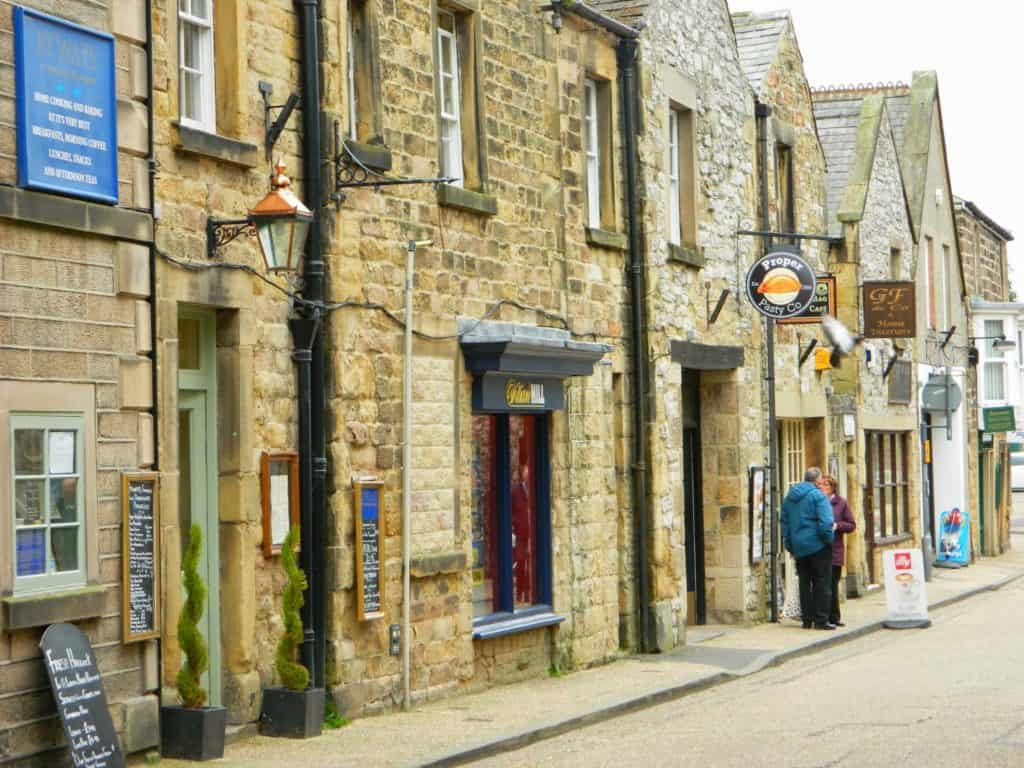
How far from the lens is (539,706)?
14453 millimetres

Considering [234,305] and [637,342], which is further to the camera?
[637,342]

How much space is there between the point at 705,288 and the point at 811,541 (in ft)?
10.1

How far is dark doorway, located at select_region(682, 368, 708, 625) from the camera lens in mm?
22172

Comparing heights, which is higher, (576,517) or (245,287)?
(245,287)

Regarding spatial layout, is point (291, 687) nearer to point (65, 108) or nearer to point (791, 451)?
point (65, 108)

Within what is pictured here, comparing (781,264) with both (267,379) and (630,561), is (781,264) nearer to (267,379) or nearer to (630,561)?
(630,561)

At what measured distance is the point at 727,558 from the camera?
867 inches

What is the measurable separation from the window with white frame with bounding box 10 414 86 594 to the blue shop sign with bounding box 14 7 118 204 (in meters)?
1.32

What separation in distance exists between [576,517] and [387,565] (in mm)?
3641

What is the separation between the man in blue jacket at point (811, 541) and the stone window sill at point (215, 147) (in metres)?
10.5

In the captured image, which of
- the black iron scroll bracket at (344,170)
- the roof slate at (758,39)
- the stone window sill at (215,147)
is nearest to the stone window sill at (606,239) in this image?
the black iron scroll bracket at (344,170)

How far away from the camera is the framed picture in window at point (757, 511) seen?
2228 cm

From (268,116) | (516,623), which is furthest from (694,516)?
(268,116)

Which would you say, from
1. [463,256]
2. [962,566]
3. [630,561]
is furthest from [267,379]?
[962,566]
